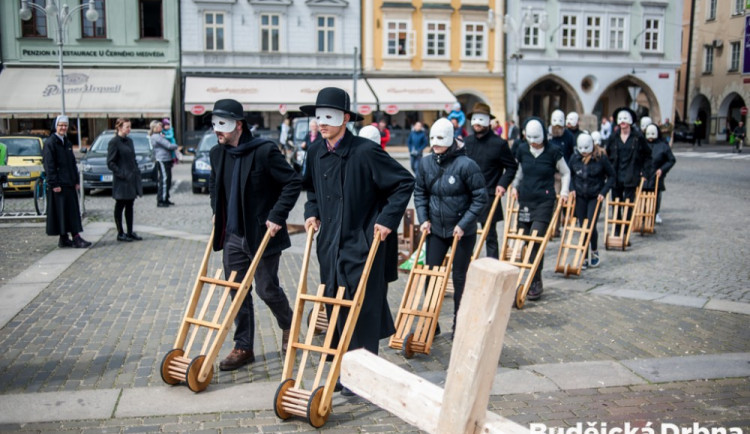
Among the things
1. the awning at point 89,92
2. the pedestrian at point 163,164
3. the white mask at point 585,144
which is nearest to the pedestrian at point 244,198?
the white mask at point 585,144

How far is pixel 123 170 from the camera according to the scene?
10.9 m

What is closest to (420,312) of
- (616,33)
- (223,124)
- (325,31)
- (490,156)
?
(223,124)

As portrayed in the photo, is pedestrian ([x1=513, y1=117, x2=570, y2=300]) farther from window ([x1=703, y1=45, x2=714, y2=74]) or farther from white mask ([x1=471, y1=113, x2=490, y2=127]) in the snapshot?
window ([x1=703, y1=45, x2=714, y2=74])

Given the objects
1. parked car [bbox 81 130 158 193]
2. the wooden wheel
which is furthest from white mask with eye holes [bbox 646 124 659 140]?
parked car [bbox 81 130 158 193]

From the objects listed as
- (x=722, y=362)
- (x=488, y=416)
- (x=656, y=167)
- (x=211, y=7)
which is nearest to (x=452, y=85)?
(x=211, y=7)

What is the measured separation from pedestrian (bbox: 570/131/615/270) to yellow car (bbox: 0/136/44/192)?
12.3 meters

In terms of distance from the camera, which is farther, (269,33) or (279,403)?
(269,33)

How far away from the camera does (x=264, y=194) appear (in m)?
5.42

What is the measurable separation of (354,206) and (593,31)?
1550 inches

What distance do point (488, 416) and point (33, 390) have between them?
3942mm

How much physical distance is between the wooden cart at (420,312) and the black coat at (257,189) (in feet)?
4.15

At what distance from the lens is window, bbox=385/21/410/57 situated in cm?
3716

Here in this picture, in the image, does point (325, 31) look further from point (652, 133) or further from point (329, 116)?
point (329, 116)

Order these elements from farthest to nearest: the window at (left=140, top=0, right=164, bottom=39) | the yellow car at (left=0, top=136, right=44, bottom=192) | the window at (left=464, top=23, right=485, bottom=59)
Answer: the window at (left=464, top=23, right=485, bottom=59) < the window at (left=140, top=0, right=164, bottom=39) < the yellow car at (left=0, top=136, right=44, bottom=192)
